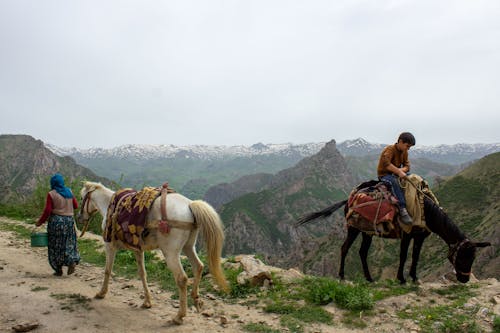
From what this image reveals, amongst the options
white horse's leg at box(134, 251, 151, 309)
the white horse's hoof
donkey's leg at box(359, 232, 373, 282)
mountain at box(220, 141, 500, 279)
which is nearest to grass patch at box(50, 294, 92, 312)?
the white horse's hoof

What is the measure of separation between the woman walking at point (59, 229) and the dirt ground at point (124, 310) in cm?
50

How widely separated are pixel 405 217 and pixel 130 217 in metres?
5.66

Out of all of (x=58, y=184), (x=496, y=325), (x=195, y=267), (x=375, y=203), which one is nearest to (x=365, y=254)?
(x=375, y=203)

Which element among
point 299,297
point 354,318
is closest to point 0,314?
point 299,297

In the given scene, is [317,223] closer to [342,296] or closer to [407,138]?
[407,138]

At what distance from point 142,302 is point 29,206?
16226 mm

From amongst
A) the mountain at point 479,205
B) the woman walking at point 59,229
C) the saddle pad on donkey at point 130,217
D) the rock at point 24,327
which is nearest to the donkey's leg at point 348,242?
the saddle pad on donkey at point 130,217

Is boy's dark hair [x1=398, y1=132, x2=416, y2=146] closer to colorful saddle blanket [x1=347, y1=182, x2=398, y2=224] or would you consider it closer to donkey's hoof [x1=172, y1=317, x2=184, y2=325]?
colorful saddle blanket [x1=347, y1=182, x2=398, y2=224]

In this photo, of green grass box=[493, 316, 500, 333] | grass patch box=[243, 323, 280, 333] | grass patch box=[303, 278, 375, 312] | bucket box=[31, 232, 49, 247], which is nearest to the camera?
green grass box=[493, 316, 500, 333]

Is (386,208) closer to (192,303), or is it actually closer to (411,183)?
(411,183)

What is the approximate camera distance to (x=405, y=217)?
724cm

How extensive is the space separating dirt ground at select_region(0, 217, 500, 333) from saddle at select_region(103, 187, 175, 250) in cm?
128

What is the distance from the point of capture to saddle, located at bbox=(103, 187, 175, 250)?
6.17 meters

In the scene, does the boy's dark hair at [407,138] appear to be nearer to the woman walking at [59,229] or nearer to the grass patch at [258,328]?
the grass patch at [258,328]
